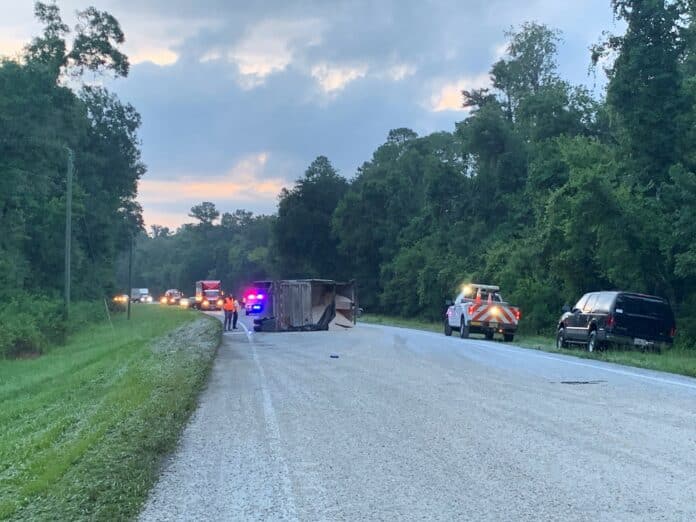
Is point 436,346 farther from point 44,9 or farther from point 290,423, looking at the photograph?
point 44,9

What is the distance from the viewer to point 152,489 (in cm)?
735

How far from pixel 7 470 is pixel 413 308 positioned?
54.1 meters

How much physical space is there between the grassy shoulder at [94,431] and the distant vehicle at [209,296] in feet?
178

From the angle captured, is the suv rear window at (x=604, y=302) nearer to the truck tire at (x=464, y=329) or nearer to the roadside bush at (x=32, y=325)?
the truck tire at (x=464, y=329)

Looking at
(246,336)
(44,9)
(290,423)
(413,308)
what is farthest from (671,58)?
(44,9)

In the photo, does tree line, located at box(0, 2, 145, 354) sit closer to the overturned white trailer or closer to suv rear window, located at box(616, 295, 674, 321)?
the overturned white trailer

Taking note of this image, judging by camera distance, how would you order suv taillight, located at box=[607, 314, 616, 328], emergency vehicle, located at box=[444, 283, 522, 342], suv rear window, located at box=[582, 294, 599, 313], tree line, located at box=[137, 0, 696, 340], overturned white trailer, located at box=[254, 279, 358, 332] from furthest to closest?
overturned white trailer, located at box=[254, 279, 358, 332] → emergency vehicle, located at box=[444, 283, 522, 342] → tree line, located at box=[137, 0, 696, 340] → suv rear window, located at box=[582, 294, 599, 313] → suv taillight, located at box=[607, 314, 616, 328]

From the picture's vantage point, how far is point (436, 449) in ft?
29.7

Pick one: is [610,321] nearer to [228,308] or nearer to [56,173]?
[228,308]

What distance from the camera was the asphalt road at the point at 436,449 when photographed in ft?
22.3

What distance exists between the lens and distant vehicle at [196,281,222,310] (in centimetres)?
7756

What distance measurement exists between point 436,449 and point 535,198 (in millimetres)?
35864

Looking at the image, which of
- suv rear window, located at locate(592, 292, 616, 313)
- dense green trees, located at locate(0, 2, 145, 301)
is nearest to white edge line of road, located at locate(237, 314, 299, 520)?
suv rear window, located at locate(592, 292, 616, 313)

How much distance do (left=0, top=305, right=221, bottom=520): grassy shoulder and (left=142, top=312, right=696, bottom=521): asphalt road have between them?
36cm
